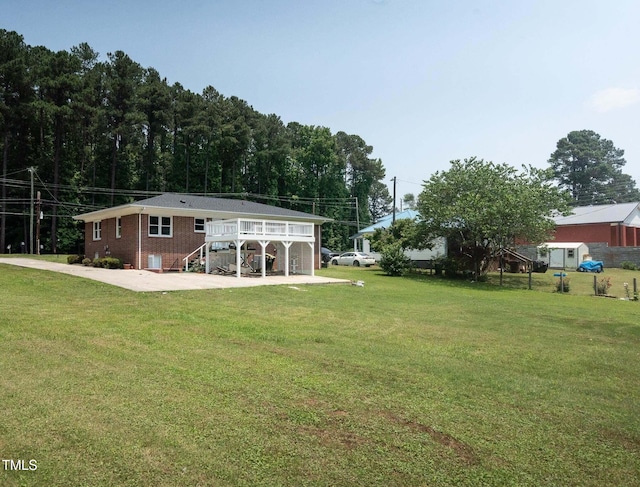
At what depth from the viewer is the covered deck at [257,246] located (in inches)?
829

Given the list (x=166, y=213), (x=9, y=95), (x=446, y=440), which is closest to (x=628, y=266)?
(x=166, y=213)

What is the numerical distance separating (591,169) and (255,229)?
80.3 m

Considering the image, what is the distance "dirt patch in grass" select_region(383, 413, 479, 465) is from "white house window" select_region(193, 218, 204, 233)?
21.9m

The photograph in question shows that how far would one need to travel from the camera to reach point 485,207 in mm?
25641

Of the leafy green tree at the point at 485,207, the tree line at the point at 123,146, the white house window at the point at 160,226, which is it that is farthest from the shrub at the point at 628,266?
the tree line at the point at 123,146

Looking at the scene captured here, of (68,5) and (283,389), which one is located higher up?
(68,5)

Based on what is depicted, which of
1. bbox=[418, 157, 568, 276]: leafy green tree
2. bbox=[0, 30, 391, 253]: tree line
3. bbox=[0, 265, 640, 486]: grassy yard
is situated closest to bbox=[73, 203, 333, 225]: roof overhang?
bbox=[418, 157, 568, 276]: leafy green tree

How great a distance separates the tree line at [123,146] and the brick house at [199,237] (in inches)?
753

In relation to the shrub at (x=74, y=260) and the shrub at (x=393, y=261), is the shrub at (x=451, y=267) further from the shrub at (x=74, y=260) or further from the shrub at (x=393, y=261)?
the shrub at (x=74, y=260)

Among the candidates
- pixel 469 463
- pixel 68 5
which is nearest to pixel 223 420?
pixel 469 463

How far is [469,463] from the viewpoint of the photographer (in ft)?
11.8

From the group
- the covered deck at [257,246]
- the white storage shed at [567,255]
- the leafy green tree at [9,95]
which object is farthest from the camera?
the leafy green tree at [9,95]

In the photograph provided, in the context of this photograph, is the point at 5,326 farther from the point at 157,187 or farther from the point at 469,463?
the point at 157,187

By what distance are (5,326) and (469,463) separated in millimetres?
7832
